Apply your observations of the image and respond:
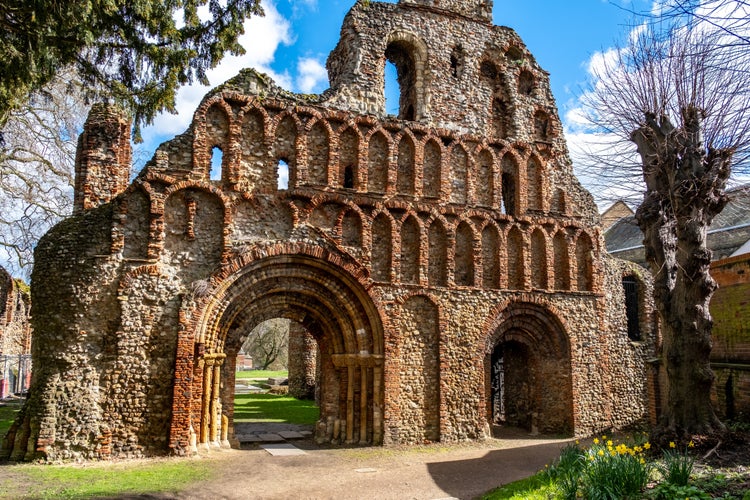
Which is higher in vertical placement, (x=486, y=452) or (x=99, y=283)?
(x=99, y=283)

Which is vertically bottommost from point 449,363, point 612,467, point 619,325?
point 612,467

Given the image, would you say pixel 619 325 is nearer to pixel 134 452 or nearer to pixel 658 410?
pixel 658 410

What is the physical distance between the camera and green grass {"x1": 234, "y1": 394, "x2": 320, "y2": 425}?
1722cm

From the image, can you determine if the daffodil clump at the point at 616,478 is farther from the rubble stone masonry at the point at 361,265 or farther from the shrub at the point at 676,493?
the rubble stone masonry at the point at 361,265

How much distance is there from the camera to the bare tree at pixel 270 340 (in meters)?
44.8

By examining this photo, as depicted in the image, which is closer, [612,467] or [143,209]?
[612,467]

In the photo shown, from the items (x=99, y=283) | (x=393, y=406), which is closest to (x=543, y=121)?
(x=393, y=406)

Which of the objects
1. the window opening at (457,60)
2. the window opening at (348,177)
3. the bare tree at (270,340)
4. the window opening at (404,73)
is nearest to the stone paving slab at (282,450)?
the window opening at (348,177)

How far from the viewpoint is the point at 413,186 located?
14.4m

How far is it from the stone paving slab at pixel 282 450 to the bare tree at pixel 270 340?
3087 cm

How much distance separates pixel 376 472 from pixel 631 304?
11342 millimetres

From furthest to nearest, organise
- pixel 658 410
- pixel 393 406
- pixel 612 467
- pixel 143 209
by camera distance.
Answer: pixel 658 410
pixel 393 406
pixel 143 209
pixel 612 467

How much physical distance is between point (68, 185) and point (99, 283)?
9.79 m

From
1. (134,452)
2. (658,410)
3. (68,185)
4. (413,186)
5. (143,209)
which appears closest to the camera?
(134,452)
